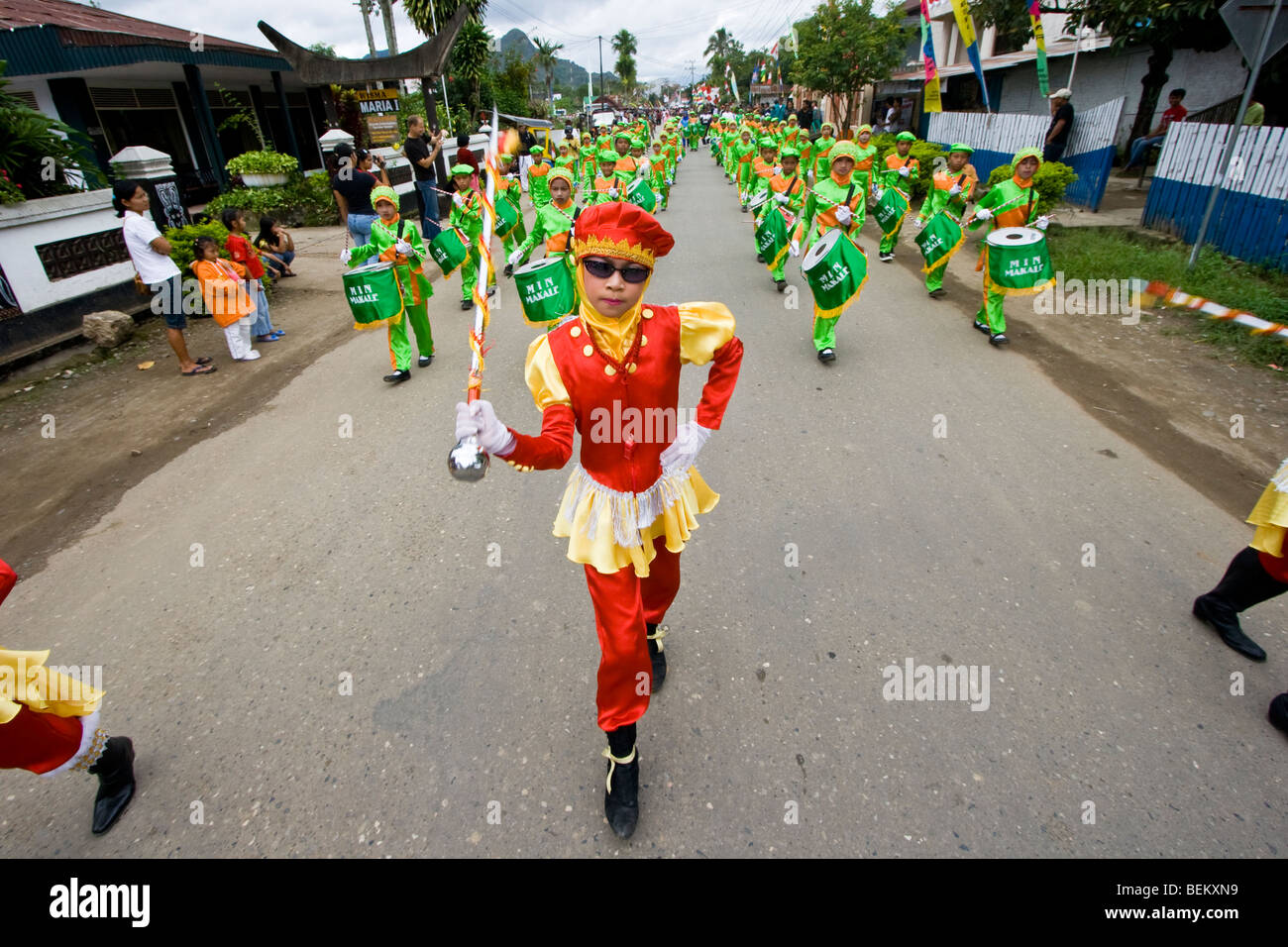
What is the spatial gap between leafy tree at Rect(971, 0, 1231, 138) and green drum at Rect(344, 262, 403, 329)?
12.2m

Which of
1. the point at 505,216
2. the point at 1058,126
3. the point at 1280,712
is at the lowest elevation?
the point at 1280,712

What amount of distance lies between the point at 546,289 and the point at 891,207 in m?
5.65

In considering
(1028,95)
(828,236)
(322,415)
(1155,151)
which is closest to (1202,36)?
(1155,151)

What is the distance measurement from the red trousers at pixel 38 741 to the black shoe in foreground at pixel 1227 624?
4540mm

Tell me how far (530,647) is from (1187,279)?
8.52 m

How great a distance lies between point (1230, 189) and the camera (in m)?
7.89

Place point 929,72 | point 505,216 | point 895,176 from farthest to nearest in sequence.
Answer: point 929,72, point 895,176, point 505,216

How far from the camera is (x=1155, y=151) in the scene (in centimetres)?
1349

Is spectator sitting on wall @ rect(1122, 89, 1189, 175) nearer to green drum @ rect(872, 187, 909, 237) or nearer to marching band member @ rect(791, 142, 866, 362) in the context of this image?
green drum @ rect(872, 187, 909, 237)

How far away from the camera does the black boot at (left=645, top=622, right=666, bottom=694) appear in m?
2.80

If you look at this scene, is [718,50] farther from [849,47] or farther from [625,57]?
[849,47]

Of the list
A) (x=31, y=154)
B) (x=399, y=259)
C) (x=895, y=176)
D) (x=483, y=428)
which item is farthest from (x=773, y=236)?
(x=31, y=154)

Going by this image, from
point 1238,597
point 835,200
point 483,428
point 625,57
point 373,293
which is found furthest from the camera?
point 625,57
